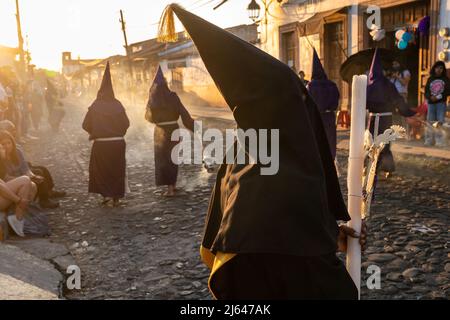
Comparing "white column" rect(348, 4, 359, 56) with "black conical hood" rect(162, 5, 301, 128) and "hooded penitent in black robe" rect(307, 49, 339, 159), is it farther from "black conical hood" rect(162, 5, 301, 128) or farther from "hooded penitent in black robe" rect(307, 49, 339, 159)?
"black conical hood" rect(162, 5, 301, 128)

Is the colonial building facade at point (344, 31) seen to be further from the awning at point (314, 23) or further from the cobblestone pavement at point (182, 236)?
the cobblestone pavement at point (182, 236)

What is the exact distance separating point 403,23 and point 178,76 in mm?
21478

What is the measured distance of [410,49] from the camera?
14656 millimetres

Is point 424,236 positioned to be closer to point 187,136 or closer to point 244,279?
point 244,279

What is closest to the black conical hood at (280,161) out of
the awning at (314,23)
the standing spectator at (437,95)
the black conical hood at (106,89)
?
the black conical hood at (106,89)

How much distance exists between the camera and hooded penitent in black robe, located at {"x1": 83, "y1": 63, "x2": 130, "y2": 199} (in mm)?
7414

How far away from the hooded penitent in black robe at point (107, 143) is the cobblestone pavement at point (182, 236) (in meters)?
0.33

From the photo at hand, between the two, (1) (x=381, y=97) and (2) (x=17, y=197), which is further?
(1) (x=381, y=97)

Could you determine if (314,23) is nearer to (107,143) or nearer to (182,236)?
(107,143)

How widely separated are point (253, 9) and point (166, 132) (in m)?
13.4

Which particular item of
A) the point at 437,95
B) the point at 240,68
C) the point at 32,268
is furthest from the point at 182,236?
the point at 437,95

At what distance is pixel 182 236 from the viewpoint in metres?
5.72

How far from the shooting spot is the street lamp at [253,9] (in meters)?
20.0

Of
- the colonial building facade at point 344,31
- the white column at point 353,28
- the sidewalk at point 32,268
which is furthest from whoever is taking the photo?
the white column at point 353,28
